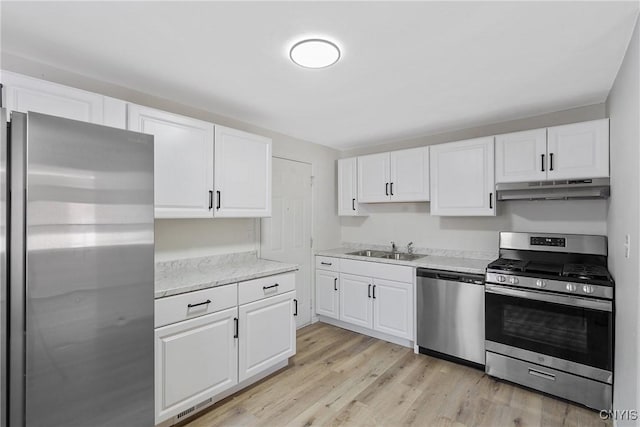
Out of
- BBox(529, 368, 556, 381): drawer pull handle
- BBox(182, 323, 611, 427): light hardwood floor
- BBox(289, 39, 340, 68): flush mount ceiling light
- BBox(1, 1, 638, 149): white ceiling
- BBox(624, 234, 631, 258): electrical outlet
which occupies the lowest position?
BBox(182, 323, 611, 427): light hardwood floor

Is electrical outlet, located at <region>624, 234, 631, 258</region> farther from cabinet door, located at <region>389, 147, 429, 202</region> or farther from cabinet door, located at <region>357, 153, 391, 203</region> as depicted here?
cabinet door, located at <region>357, 153, 391, 203</region>

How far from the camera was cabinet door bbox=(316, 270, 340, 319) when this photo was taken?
371cm

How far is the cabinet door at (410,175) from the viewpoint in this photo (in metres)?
3.35

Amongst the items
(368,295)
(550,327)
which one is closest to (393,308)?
(368,295)

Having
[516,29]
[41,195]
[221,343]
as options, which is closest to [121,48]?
[41,195]

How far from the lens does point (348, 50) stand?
1.76 m

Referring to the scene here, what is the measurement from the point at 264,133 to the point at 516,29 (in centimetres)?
240

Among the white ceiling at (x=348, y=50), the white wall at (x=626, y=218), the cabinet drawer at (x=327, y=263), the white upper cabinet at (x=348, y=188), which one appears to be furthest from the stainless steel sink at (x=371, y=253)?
the white wall at (x=626, y=218)

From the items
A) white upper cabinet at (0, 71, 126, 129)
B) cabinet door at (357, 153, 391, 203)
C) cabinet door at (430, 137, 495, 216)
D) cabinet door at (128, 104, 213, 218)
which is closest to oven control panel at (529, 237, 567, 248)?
cabinet door at (430, 137, 495, 216)

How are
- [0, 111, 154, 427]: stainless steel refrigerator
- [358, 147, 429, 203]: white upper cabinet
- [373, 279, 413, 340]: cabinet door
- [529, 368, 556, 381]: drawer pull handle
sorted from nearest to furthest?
[0, 111, 154, 427]: stainless steel refrigerator
[529, 368, 556, 381]: drawer pull handle
[373, 279, 413, 340]: cabinet door
[358, 147, 429, 203]: white upper cabinet

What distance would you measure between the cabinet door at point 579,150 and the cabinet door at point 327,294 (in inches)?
93.9

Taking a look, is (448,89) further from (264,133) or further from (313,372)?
(313,372)

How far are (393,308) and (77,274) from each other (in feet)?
9.07

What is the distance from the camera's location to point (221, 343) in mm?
2207
